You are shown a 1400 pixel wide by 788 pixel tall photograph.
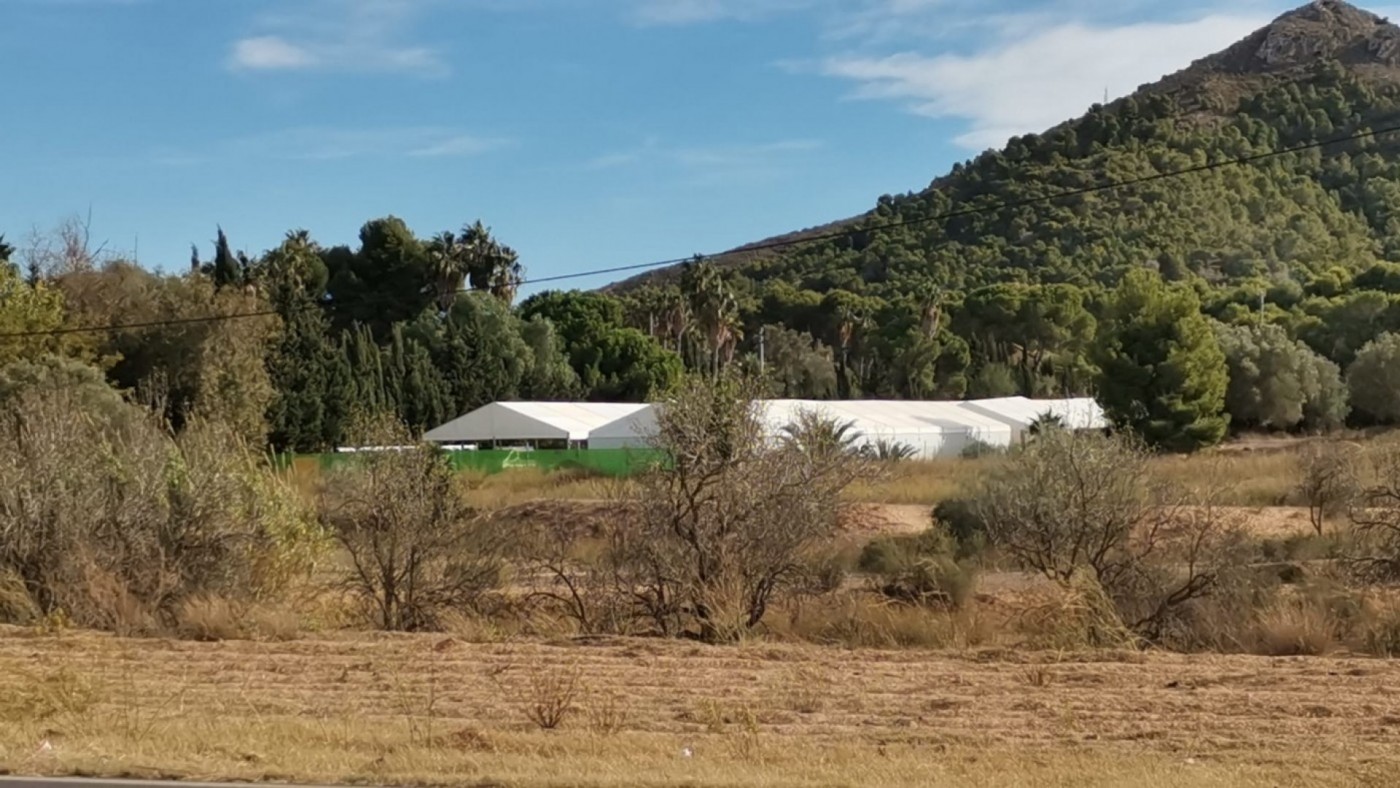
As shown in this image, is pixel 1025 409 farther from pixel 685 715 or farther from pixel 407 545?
pixel 685 715

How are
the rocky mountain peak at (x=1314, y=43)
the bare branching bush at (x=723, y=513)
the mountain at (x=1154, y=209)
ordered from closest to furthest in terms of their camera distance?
the bare branching bush at (x=723, y=513) < the mountain at (x=1154, y=209) < the rocky mountain peak at (x=1314, y=43)

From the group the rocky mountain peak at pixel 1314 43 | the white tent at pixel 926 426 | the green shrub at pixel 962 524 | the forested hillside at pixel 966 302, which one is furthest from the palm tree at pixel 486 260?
the rocky mountain peak at pixel 1314 43

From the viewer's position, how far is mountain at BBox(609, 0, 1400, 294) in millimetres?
125125

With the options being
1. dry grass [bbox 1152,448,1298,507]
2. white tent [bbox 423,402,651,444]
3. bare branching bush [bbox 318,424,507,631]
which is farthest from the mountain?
bare branching bush [bbox 318,424,507,631]

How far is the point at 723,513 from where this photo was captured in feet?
71.2

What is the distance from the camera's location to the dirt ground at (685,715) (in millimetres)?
10281

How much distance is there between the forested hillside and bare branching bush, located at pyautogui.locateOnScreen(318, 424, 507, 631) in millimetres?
5160

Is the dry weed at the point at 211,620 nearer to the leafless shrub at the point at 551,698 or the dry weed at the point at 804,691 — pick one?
the leafless shrub at the point at 551,698

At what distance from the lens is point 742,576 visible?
70.3 ft

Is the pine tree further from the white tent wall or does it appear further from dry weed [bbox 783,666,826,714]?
dry weed [bbox 783,666,826,714]

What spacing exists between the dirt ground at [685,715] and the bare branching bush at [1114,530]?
11.6ft

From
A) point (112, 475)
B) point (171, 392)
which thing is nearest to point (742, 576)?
point (112, 475)

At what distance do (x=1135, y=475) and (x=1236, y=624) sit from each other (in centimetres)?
394

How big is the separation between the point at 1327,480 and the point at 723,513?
2351 centimetres
